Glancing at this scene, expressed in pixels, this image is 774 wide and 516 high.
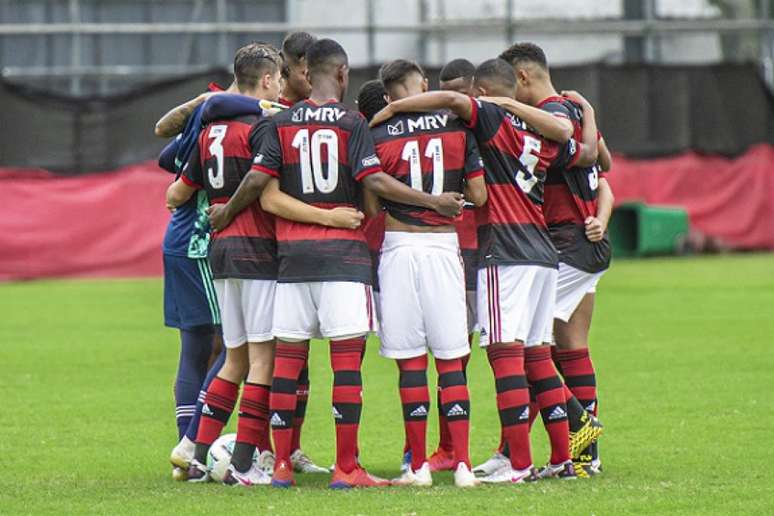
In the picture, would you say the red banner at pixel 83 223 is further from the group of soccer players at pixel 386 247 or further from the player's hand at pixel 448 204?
the player's hand at pixel 448 204

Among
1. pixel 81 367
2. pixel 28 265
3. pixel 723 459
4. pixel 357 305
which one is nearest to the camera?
pixel 357 305

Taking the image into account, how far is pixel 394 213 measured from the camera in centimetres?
791

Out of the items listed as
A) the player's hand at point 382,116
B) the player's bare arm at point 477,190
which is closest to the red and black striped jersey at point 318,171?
the player's hand at point 382,116

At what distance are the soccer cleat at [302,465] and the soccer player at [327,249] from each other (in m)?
0.81

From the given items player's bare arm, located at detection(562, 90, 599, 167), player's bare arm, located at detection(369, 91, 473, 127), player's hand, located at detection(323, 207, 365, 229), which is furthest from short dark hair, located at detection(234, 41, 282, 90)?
player's bare arm, located at detection(562, 90, 599, 167)

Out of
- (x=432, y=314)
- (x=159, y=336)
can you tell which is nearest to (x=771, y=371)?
(x=432, y=314)

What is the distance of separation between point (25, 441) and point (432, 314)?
337 centimetres

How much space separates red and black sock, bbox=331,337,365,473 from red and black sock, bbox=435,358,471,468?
1.53 feet

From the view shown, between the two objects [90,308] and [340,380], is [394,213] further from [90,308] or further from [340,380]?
[90,308]

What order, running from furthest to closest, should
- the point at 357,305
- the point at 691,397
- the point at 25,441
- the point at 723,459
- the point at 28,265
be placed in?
the point at 28,265, the point at 691,397, the point at 25,441, the point at 723,459, the point at 357,305

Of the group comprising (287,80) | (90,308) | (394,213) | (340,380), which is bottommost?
(90,308)

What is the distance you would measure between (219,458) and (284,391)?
2.13 ft

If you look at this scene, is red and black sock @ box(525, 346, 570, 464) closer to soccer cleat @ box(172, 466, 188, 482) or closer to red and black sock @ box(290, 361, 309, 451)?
red and black sock @ box(290, 361, 309, 451)

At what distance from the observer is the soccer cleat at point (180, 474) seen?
833cm
